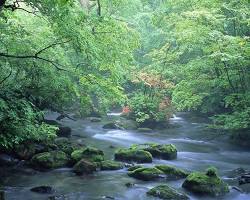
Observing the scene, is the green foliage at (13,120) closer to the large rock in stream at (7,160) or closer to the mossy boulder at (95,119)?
the large rock in stream at (7,160)

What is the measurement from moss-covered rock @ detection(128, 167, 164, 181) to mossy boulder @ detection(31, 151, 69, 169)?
274cm

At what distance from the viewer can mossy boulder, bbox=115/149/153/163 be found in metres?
15.7

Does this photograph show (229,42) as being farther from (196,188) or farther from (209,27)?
(196,188)

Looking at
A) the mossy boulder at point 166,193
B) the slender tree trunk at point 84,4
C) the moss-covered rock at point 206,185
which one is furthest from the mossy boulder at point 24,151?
the slender tree trunk at point 84,4

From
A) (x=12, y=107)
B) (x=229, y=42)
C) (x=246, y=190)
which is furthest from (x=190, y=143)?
(x=12, y=107)

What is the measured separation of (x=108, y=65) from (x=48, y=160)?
14.1 feet

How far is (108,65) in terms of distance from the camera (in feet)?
45.9

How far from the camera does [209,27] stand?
2039 centimetres

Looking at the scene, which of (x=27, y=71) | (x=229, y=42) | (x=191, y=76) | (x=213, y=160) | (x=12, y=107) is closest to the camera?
(x=12, y=107)

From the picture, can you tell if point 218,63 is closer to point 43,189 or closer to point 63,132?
point 63,132

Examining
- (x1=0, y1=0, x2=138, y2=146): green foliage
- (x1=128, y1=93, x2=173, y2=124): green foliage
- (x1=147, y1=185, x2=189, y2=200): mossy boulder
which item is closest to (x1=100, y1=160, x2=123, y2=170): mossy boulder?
(x1=0, y1=0, x2=138, y2=146): green foliage

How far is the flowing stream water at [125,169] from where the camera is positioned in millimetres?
11672

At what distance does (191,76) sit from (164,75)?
17.0ft

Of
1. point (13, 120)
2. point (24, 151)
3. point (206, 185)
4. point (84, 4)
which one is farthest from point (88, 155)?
point (84, 4)
